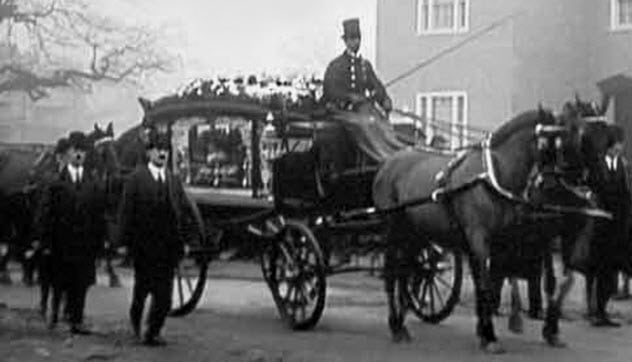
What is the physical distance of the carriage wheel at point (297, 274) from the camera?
46.0 ft

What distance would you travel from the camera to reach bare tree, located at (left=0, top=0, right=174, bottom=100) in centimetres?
4509

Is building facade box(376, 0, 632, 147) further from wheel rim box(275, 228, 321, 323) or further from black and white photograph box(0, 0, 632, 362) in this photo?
wheel rim box(275, 228, 321, 323)

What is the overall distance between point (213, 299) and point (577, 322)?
4.48 m

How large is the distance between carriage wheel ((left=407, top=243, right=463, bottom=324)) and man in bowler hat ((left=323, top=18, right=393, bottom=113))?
1.59 metres

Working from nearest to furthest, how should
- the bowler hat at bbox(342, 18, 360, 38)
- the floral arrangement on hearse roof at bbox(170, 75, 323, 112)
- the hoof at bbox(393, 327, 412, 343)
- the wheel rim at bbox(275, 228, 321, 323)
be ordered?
the hoof at bbox(393, 327, 412, 343)
the wheel rim at bbox(275, 228, 321, 323)
the bowler hat at bbox(342, 18, 360, 38)
the floral arrangement on hearse roof at bbox(170, 75, 323, 112)

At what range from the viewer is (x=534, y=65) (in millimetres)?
34094

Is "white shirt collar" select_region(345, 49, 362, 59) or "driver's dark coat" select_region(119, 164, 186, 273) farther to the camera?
"white shirt collar" select_region(345, 49, 362, 59)

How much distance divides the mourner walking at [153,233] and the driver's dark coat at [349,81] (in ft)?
8.90

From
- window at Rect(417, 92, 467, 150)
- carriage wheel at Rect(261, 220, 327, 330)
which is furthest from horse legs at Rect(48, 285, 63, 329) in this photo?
window at Rect(417, 92, 467, 150)

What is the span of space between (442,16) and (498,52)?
179 centimetres

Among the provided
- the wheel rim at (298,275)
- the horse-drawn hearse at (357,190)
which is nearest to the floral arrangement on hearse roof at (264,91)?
the horse-drawn hearse at (357,190)

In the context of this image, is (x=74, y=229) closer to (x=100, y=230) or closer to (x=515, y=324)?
(x=100, y=230)

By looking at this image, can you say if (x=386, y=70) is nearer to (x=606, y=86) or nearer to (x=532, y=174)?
(x=606, y=86)

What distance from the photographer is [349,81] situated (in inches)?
593
